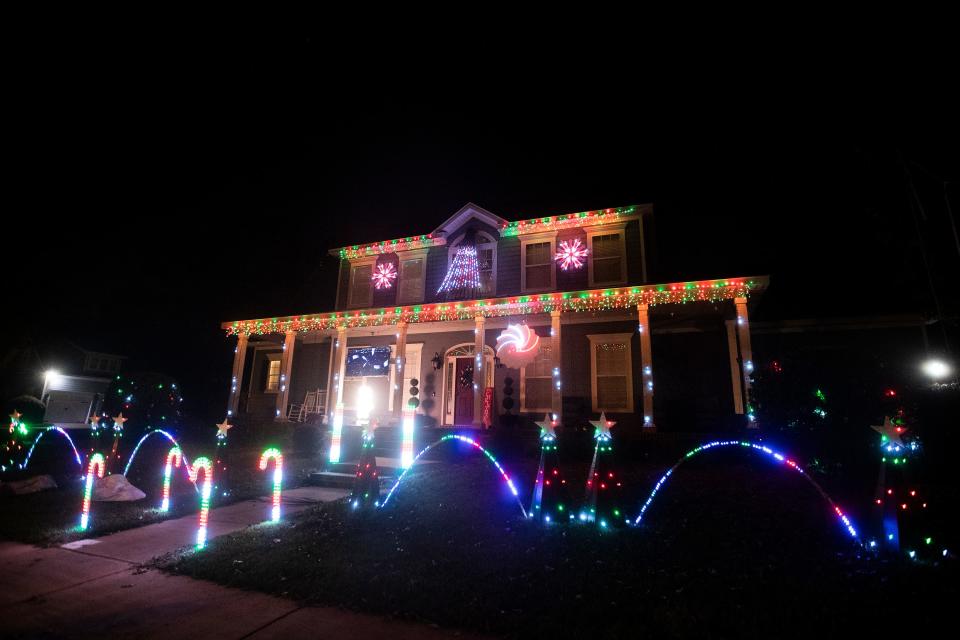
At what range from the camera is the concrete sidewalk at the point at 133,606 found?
345 cm

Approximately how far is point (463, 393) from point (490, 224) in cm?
575

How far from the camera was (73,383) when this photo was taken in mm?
29422

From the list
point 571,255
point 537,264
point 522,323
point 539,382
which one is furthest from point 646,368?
point 537,264

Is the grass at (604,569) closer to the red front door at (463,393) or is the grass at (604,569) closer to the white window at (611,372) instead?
the white window at (611,372)

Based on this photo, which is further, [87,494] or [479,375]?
[479,375]

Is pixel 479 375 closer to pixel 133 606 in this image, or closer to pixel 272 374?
pixel 133 606

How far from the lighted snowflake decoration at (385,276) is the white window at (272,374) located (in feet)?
19.9

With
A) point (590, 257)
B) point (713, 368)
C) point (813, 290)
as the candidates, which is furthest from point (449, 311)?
point (813, 290)

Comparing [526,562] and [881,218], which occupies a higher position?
[881,218]

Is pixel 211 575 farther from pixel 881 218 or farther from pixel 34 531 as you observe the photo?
pixel 881 218

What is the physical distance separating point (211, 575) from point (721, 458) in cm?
818

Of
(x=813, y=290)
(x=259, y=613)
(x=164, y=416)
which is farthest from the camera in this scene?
(x=813, y=290)

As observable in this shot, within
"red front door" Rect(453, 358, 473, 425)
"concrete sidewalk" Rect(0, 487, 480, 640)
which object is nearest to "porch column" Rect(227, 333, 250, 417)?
"red front door" Rect(453, 358, 473, 425)

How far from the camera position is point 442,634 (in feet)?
11.0
